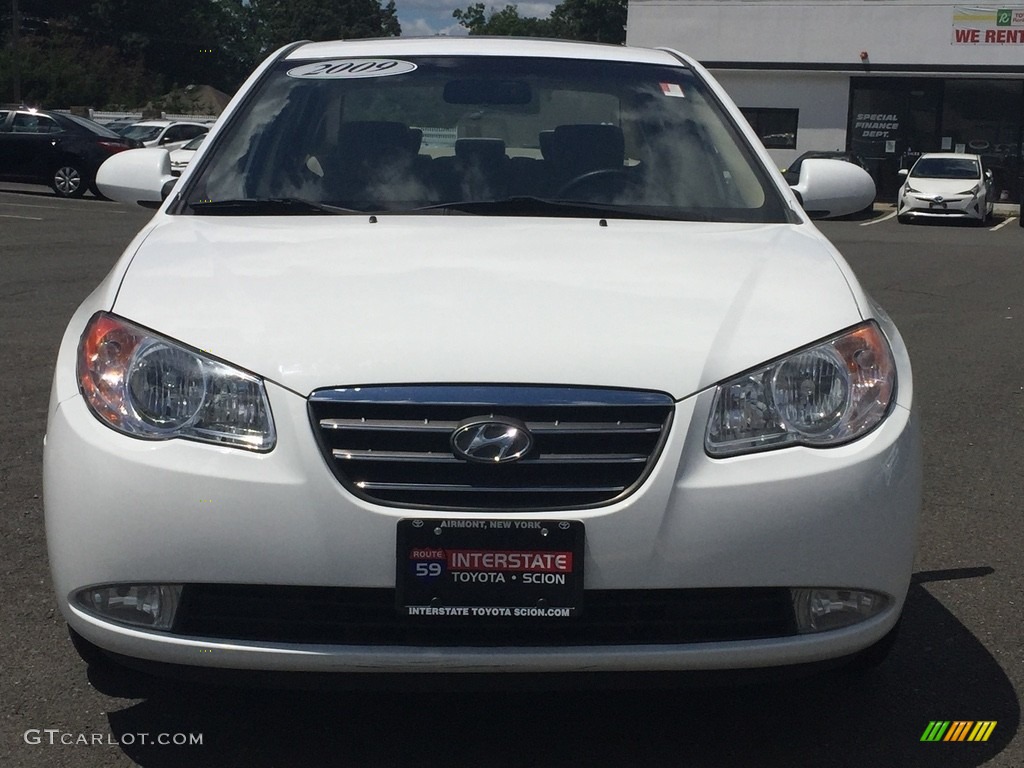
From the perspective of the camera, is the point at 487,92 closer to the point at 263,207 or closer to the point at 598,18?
the point at 263,207

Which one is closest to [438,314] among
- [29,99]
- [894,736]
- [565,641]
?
[565,641]

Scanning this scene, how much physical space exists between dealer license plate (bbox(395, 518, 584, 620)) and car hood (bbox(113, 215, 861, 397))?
11.3 inches

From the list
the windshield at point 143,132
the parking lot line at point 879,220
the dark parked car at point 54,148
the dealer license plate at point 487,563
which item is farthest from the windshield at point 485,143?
the windshield at point 143,132

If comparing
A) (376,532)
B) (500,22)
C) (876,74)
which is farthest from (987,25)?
(500,22)

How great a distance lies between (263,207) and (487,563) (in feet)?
4.94

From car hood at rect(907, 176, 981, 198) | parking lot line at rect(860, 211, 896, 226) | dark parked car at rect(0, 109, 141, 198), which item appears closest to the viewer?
dark parked car at rect(0, 109, 141, 198)

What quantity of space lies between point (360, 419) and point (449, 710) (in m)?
0.87

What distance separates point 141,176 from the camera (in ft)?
14.4

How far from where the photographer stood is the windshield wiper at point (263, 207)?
12.3 ft

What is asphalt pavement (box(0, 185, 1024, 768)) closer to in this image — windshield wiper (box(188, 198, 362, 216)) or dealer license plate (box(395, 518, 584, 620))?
dealer license plate (box(395, 518, 584, 620))

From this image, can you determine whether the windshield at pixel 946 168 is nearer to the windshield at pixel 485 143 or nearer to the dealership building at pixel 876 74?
the dealership building at pixel 876 74

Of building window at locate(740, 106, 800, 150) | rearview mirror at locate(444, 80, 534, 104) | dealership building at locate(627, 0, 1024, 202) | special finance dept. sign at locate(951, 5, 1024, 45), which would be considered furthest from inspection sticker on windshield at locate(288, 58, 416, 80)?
special finance dept. sign at locate(951, 5, 1024, 45)

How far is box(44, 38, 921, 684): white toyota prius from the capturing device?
2.64m

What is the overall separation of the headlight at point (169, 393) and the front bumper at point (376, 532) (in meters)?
0.04
